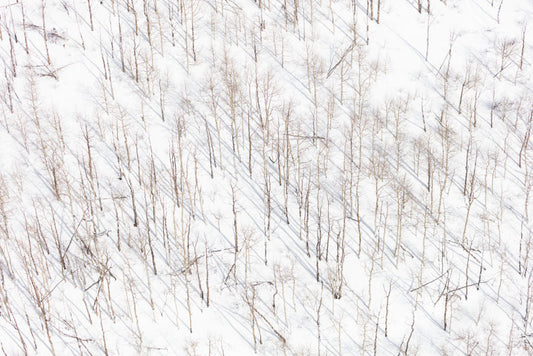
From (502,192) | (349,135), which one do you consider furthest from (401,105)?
(502,192)

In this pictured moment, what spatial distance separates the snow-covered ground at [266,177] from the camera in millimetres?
34469

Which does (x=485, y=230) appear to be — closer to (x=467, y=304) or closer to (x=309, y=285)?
(x=467, y=304)

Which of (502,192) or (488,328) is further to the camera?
(502,192)

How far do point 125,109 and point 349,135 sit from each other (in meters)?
8.90

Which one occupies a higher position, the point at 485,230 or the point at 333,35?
the point at 333,35

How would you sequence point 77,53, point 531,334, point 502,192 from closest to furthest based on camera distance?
point 531,334 → point 502,192 → point 77,53

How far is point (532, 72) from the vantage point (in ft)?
131

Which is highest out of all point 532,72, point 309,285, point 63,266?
point 532,72

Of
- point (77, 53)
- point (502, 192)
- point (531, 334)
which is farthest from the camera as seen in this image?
point (77, 53)

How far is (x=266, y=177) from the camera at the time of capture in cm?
3734

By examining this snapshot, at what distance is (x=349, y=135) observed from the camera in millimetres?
37812

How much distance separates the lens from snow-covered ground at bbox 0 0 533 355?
34469 mm

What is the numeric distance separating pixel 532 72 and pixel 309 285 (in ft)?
43.6

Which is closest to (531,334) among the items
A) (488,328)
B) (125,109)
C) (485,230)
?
(488,328)
